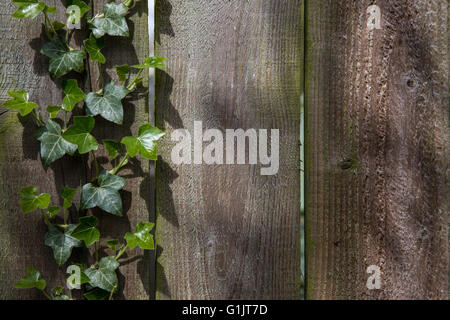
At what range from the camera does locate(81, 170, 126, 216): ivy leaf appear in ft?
3.29

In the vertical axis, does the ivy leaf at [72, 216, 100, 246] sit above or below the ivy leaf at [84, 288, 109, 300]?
above

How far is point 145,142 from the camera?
3.18ft

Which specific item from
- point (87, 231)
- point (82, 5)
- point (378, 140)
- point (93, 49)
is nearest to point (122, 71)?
point (93, 49)

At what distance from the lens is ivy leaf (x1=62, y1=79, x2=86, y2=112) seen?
100cm

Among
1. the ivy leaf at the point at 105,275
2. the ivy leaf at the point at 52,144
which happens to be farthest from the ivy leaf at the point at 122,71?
the ivy leaf at the point at 105,275

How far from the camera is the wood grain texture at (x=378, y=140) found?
3.44 ft

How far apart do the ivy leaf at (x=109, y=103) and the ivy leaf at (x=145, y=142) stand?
0.23 feet

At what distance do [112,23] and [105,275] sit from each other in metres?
0.66

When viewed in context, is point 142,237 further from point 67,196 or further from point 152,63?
point 152,63

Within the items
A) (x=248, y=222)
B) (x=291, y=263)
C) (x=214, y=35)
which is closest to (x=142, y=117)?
(x=214, y=35)

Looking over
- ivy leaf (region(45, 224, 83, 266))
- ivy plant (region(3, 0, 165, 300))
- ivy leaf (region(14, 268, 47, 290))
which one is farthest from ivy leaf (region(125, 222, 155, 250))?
ivy leaf (region(14, 268, 47, 290))

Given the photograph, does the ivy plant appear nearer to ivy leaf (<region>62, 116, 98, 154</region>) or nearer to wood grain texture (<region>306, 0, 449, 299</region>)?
ivy leaf (<region>62, 116, 98, 154</region>)

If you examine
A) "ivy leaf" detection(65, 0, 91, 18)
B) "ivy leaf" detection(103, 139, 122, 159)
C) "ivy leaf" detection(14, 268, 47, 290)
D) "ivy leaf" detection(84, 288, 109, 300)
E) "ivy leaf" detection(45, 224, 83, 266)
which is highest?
"ivy leaf" detection(65, 0, 91, 18)

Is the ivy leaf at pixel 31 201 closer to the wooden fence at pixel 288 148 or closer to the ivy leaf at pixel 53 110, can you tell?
the wooden fence at pixel 288 148
